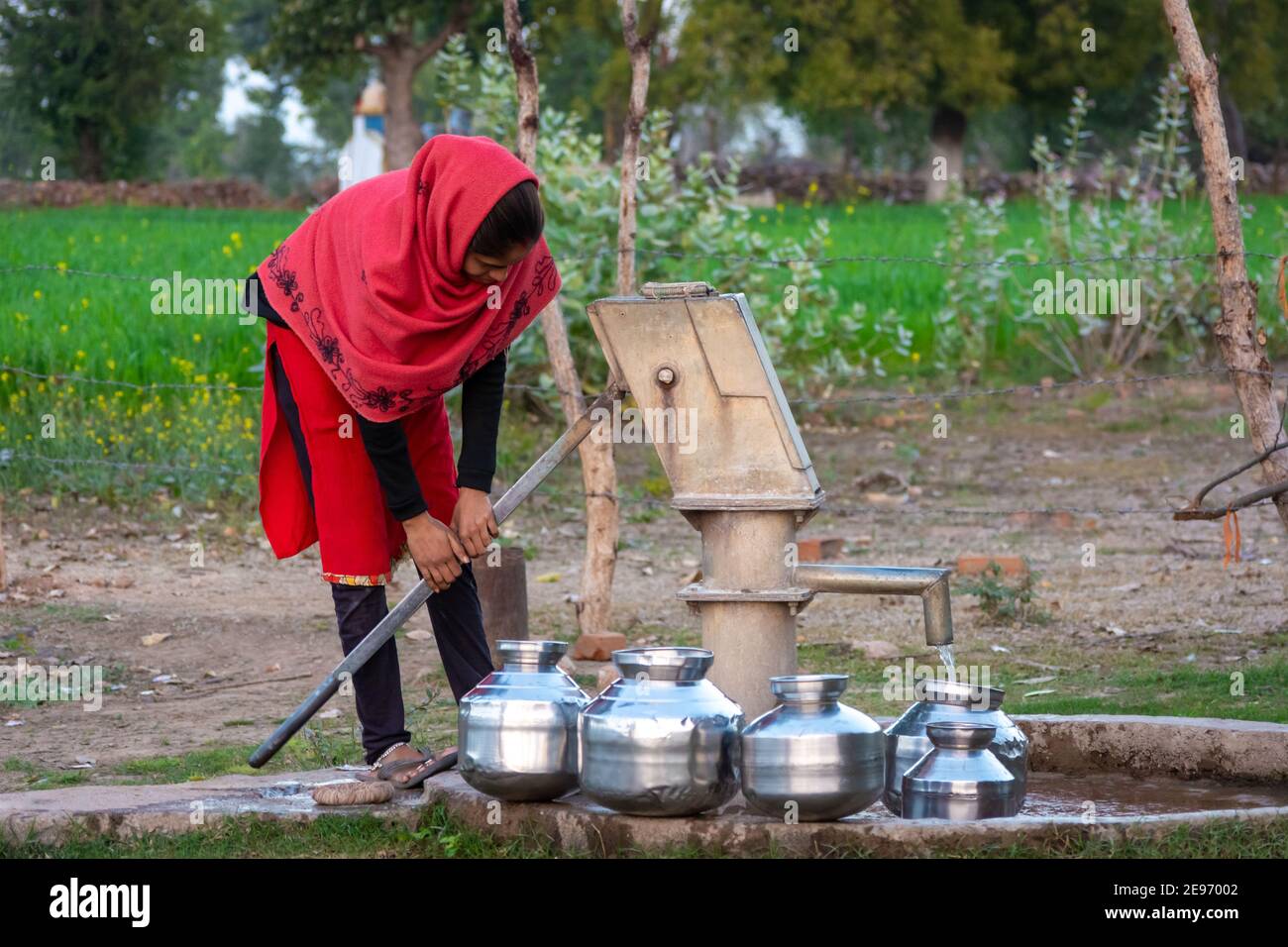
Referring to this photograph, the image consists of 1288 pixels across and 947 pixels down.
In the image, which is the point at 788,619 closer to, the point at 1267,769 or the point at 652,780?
the point at 652,780

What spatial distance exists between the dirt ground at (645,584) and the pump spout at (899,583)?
1.98 m

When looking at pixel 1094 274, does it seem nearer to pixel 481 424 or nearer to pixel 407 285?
pixel 481 424

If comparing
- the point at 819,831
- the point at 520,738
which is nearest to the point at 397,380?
the point at 520,738

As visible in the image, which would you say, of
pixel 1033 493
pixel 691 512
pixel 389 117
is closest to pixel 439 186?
pixel 691 512

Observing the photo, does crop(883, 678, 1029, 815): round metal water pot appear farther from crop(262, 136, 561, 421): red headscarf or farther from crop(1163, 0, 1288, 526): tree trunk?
crop(1163, 0, 1288, 526): tree trunk

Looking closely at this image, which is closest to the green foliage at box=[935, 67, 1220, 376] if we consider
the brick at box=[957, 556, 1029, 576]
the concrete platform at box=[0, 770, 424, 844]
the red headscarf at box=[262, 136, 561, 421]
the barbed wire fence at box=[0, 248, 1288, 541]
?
the barbed wire fence at box=[0, 248, 1288, 541]

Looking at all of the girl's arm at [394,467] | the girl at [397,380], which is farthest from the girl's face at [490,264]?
the girl's arm at [394,467]

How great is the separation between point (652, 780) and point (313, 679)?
286cm

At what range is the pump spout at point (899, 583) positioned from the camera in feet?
11.1

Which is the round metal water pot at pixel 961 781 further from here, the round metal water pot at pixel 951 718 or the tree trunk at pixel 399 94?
the tree trunk at pixel 399 94

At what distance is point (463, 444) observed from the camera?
3420mm

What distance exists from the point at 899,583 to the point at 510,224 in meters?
1.09

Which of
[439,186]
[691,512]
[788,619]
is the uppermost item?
[439,186]

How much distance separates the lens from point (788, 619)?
3.46 m
